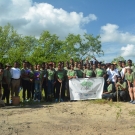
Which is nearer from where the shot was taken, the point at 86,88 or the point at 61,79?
the point at 61,79

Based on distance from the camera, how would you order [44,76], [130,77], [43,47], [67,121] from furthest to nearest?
[43,47]
[44,76]
[130,77]
[67,121]

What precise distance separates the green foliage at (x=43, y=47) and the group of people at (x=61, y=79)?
3223 cm

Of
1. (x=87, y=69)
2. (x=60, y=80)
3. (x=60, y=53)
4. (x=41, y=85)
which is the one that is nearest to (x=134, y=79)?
(x=87, y=69)

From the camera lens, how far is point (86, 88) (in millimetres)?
11938

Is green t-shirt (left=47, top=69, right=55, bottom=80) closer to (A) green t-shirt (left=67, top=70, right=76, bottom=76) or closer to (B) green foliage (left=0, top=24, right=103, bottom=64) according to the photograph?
(A) green t-shirt (left=67, top=70, right=76, bottom=76)

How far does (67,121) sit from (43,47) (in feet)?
150

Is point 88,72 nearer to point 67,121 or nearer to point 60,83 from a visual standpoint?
point 60,83

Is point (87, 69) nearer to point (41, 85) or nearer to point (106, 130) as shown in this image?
point (41, 85)

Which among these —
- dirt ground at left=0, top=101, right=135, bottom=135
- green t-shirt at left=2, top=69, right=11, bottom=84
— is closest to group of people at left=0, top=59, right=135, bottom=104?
green t-shirt at left=2, top=69, right=11, bottom=84

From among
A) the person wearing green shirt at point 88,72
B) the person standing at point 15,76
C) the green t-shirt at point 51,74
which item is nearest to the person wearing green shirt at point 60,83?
the green t-shirt at point 51,74

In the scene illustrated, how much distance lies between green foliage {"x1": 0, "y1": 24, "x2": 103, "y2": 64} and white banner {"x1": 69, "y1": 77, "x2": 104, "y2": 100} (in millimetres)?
32345

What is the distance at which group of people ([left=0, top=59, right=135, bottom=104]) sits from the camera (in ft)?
35.9

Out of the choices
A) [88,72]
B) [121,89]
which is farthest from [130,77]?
[88,72]

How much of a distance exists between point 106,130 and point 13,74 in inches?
219
